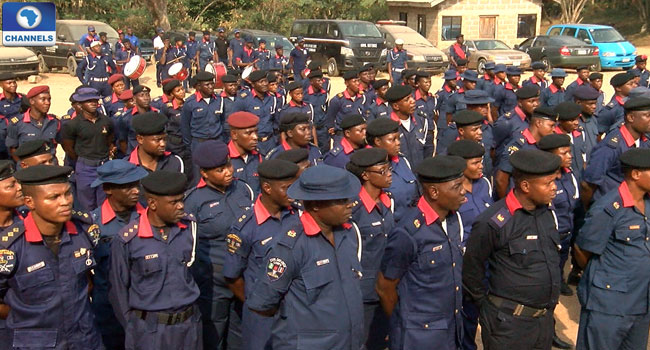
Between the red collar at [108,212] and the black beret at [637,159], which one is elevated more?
the black beret at [637,159]

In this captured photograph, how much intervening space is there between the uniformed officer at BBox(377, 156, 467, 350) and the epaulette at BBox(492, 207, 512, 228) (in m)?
0.27

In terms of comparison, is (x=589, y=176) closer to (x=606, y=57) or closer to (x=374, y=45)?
(x=374, y=45)

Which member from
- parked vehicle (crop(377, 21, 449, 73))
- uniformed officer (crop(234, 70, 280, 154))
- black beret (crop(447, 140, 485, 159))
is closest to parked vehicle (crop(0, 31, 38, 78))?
parked vehicle (crop(377, 21, 449, 73))

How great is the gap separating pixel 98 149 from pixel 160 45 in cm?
1464

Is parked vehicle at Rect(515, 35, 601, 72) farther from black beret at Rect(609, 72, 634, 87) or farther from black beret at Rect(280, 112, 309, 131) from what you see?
black beret at Rect(280, 112, 309, 131)

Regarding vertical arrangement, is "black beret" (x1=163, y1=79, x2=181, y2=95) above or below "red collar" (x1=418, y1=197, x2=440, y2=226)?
below

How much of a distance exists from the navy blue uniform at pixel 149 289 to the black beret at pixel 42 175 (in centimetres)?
50

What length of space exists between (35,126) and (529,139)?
18.3ft

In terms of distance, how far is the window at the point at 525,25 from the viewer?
32.3m

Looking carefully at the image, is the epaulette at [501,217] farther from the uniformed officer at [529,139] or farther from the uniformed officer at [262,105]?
the uniformed officer at [262,105]

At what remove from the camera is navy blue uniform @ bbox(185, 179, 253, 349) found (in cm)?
495

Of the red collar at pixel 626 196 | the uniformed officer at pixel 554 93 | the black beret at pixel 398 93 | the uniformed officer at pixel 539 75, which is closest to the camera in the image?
the red collar at pixel 626 196

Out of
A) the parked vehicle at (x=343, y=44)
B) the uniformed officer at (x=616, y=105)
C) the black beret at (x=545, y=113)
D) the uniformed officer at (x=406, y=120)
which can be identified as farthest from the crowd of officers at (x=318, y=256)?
the parked vehicle at (x=343, y=44)

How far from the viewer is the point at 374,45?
23.6 m
